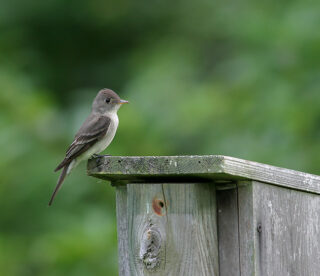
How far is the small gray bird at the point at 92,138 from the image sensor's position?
5270 millimetres

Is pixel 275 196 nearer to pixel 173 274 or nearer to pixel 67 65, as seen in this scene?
pixel 173 274

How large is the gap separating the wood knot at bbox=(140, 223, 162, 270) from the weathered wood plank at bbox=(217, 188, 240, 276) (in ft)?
1.03

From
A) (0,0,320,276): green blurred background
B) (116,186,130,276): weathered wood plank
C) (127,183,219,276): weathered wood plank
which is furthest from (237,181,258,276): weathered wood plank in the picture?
(0,0,320,276): green blurred background

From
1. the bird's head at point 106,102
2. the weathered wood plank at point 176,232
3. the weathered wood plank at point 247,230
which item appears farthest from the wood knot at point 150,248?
the bird's head at point 106,102

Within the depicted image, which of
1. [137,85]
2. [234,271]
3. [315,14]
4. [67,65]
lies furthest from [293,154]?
[67,65]

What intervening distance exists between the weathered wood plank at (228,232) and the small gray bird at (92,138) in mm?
1801

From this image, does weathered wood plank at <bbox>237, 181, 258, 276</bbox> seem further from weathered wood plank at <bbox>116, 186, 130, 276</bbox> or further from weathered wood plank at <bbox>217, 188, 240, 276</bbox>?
weathered wood plank at <bbox>116, 186, 130, 276</bbox>

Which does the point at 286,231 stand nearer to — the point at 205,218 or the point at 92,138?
the point at 205,218

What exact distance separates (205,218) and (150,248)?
30cm

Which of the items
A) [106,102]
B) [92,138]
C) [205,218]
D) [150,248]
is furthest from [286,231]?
[106,102]

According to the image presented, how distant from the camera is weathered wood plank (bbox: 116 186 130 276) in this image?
3693 mm

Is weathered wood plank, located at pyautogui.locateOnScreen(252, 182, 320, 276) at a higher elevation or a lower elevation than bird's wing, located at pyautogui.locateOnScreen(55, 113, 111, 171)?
lower

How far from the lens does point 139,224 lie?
347 centimetres

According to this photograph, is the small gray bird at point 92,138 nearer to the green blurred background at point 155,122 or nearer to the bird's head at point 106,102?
the bird's head at point 106,102
